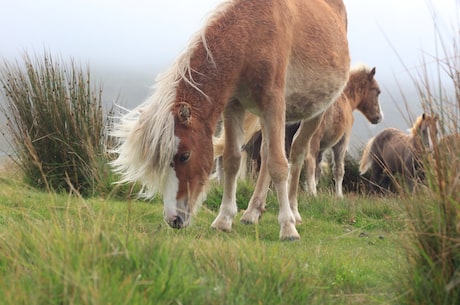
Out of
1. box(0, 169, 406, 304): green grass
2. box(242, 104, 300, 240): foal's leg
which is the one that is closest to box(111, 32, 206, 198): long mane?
box(242, 104, 300, 240): foal's leg

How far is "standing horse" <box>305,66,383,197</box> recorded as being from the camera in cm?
1209

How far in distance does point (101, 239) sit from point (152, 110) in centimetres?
221

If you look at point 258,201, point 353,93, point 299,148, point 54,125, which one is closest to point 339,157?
point 353,93

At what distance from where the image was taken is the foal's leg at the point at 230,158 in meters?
6.56

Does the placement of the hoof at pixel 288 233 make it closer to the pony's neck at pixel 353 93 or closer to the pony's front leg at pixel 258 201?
the pony's front leg at pixel 258 201

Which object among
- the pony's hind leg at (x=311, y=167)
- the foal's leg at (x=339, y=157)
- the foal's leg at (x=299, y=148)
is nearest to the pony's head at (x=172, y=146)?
the foal's leg at (x=299, y=148)

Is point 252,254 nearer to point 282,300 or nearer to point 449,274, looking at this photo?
point 282,300

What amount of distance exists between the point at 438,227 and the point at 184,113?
2556 mm

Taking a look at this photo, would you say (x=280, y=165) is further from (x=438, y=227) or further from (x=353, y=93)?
(x=353, y=93)

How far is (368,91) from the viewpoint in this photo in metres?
13.5

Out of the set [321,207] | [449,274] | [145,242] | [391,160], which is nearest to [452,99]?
[449,274]

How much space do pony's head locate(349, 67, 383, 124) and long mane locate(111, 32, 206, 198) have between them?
27.8 feet

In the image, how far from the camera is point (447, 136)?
370 centimetres

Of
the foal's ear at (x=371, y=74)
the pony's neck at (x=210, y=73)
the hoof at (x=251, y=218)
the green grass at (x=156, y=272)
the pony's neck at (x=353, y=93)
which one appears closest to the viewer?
the green grass at (x=156, y=272)
